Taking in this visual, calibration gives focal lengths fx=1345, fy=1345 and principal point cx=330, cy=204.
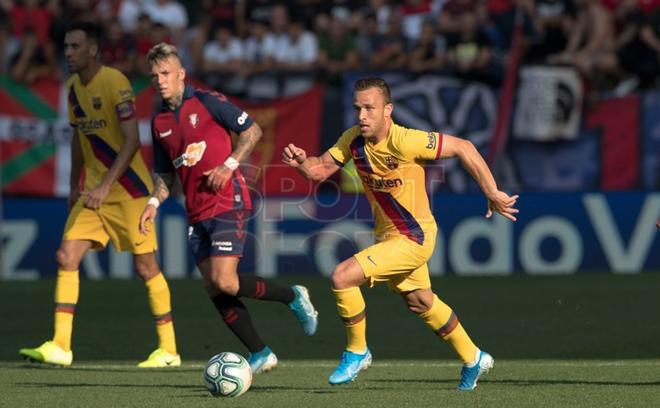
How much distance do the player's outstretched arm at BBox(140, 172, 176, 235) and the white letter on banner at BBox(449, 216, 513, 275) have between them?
6957 mm

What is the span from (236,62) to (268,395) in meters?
9.37

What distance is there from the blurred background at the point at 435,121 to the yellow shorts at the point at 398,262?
287 inches

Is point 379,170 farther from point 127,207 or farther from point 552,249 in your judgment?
point 552,249

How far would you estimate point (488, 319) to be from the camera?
1212 cm

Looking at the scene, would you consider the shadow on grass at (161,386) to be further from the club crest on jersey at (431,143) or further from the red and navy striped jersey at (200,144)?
the club crest on jersey at (431,143)

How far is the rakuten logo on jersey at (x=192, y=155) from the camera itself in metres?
8.53

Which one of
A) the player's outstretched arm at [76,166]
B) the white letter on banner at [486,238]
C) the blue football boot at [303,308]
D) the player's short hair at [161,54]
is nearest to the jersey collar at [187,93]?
the player's short hair at [161,54]

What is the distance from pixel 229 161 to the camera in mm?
8359

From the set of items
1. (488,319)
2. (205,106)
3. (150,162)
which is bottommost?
(488,319)

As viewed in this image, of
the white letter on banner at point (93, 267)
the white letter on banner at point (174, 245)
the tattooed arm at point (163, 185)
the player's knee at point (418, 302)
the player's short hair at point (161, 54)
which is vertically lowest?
the white letter on banner at point (93, 267)

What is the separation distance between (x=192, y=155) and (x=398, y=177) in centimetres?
150

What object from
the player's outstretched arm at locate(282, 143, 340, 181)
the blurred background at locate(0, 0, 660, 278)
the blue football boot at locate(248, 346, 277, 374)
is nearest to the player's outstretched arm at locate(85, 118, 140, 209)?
the blue football boot at locate(248, 346, 277, 374)

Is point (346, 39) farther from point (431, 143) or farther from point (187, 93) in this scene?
point (431, 143)

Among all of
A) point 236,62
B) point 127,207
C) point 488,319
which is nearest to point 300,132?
point 236,62
